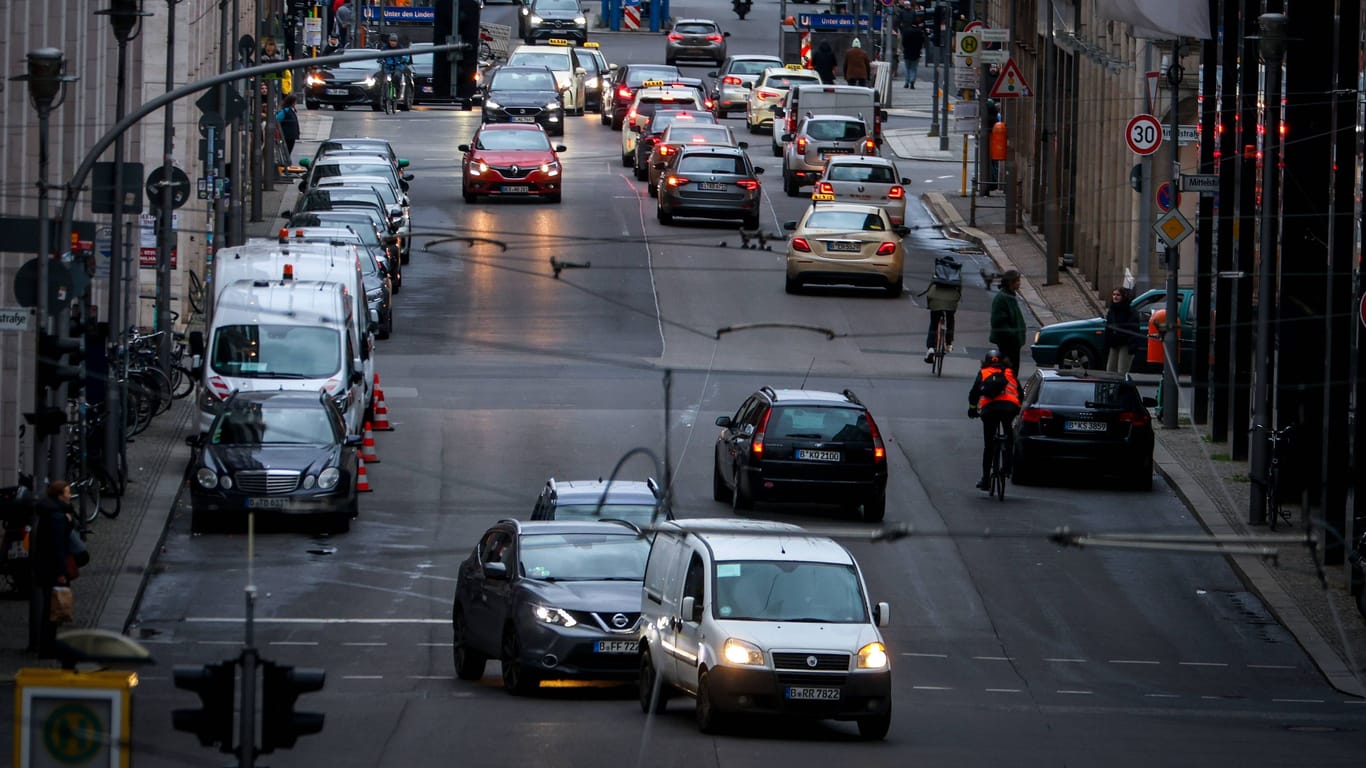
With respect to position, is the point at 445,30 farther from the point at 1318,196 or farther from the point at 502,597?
the point at 502,597

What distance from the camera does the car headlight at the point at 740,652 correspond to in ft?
59.2

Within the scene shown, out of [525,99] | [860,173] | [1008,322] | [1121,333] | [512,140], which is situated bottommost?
[1121,333]

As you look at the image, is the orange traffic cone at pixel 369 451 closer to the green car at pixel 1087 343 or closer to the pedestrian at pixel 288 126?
the green car at pixel 1087 343

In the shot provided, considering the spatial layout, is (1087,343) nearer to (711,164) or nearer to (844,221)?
(844,221)

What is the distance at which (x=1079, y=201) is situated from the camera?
1956 inches

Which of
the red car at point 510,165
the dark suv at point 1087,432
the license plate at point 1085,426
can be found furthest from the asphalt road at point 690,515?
the red car at point 510,165

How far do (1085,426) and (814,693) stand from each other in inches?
517

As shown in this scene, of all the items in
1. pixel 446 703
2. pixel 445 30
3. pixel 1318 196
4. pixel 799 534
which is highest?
pixel 445 30

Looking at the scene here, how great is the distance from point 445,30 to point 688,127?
34.1 ft

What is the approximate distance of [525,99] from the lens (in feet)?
215

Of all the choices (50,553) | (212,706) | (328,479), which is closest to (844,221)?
(328,479)

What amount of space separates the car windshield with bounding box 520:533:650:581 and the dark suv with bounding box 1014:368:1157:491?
1034cm

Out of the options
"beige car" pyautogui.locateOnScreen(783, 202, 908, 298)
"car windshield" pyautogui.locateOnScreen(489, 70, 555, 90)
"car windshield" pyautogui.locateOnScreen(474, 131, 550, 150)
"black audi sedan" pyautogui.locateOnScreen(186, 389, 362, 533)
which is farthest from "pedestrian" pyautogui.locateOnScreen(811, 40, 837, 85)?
"black audi sedan" pyautogui.locateOnScreen(186, 389, 362, 533)

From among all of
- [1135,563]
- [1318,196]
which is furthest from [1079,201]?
[1135,563]
